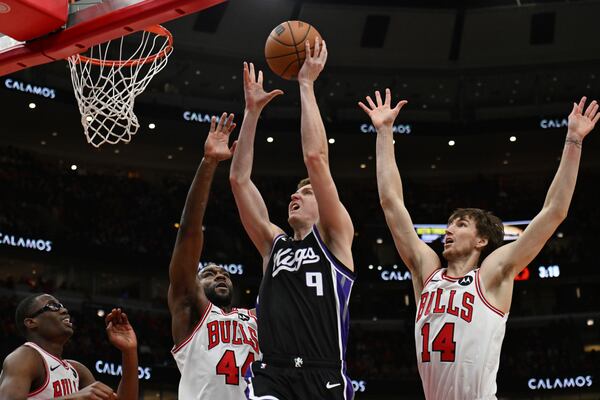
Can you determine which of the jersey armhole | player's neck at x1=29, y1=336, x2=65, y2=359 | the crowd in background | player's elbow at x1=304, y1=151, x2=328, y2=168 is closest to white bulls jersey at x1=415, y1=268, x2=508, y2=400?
the jersey armhole

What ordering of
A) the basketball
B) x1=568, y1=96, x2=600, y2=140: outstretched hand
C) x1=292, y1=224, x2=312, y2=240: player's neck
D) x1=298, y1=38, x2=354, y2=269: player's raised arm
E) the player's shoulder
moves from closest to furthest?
x1=298, y1=38, x2=354, y2=269: player's raised arm → x1=292, y1=224, x2=312, y2=240: player's neck → x1=568, y1=96, x2=600, y2=140: outstretched hand → the player's shoulder → the basketball

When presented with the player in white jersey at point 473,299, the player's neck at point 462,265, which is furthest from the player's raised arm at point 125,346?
the player's neck at point 462,265

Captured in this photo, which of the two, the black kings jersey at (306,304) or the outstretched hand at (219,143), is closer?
the black kings jersey at (306,304)

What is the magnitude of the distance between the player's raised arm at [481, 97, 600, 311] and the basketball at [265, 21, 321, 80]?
1.61 meters

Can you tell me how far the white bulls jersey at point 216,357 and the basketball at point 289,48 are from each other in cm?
160

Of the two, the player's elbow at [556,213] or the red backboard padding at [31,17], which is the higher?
the red backboard padding at [31,17]

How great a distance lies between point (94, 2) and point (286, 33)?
159 centimetres

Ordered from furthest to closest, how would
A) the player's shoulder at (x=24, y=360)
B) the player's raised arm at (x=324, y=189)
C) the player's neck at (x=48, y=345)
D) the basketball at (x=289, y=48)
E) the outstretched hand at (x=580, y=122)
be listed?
1. the player's neck at (x=48, y=345)
2. the basketball at (x=289, y=48)
3. the player's shoulder at (x=24, y=360)
4. the outstretched hand at (x=580, y=122)
5. the player's raised arm at (x=324, y=189)

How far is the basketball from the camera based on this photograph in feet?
16.7

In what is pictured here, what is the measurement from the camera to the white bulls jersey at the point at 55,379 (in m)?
5.09

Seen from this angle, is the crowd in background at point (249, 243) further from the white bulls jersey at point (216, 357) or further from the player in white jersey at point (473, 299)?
the player in white jersey at point (473, 299)

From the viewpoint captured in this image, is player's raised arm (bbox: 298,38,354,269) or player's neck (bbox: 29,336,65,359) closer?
player's raised arm (bbox: 298,38,354,269)

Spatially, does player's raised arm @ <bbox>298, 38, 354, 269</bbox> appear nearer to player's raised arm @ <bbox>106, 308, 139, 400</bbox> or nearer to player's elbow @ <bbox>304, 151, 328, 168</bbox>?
player's elbow @ <bbox>304, 151, 328, 168</bbox>

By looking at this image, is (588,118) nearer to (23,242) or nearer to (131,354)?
(131,354)
